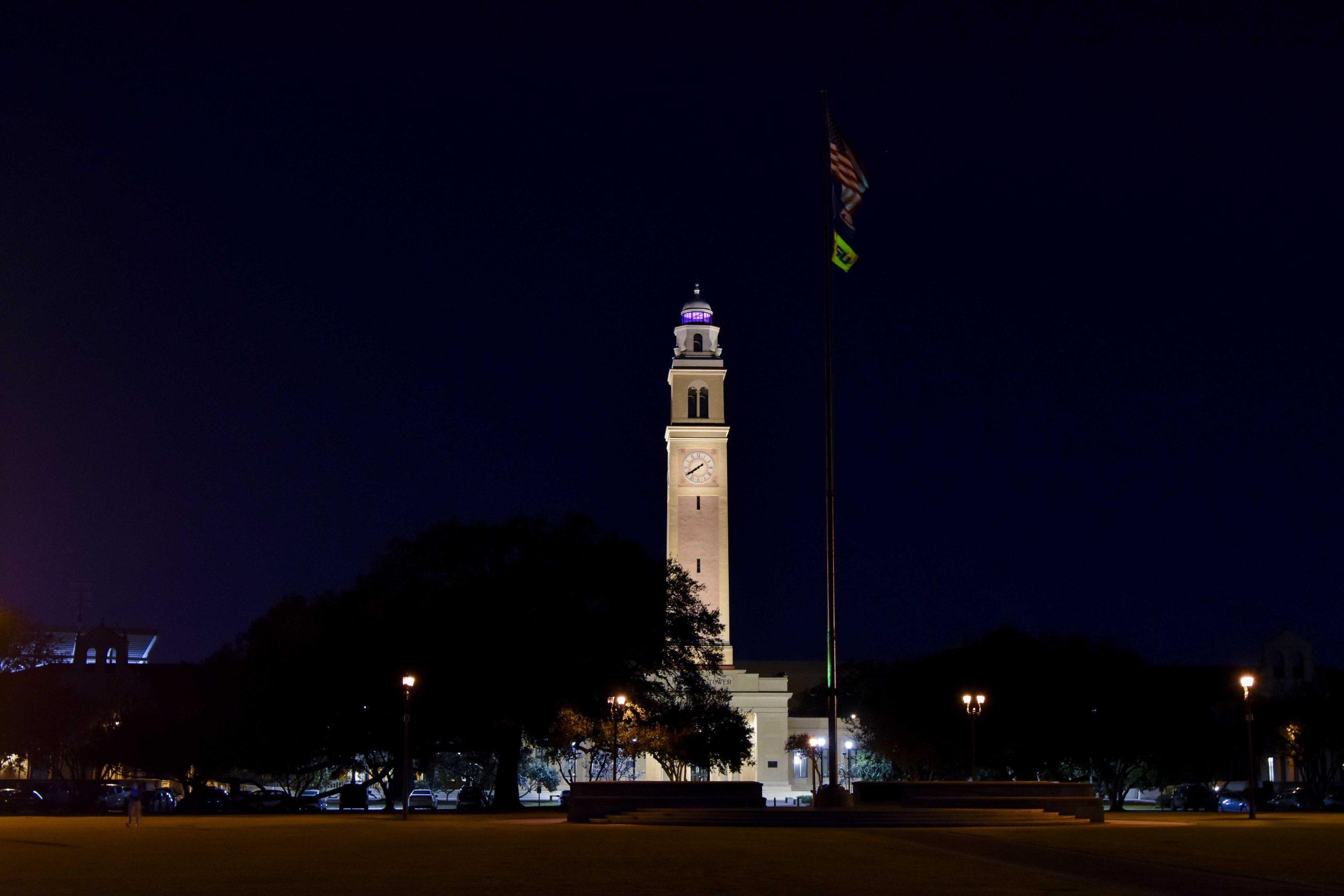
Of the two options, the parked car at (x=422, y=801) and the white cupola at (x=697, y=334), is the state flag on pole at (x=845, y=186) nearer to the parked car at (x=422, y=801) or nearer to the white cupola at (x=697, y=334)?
the parked car at (x=422, y=801)

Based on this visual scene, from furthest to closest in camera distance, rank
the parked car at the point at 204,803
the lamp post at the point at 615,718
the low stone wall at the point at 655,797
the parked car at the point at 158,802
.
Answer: the parked car at the point at 204,803
the parked car at the point at 158,802
the lamp post at the point at 615,718
the low stone wall at the point at 655,797

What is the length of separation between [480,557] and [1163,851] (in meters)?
37.4

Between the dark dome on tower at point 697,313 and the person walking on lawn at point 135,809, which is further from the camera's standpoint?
the dark dome on tower at point 697,313

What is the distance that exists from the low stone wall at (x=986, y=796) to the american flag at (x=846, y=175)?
51.7 feet

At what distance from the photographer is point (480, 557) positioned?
58562 millimetres

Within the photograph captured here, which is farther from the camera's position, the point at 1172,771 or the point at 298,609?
the point at 1172,771

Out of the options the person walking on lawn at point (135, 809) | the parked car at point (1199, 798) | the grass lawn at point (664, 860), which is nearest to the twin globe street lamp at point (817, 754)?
the parked car at point (1199, 798)

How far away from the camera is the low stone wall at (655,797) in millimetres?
40812

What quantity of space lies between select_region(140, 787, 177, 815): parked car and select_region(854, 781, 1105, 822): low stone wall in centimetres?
3084

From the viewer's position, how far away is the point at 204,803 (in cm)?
6225

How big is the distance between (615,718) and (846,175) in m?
23.6

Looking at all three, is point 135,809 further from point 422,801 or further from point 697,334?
point 697,334

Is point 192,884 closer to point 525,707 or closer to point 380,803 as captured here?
point 525,707

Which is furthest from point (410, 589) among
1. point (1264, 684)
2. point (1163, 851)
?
point (1264, 684)
